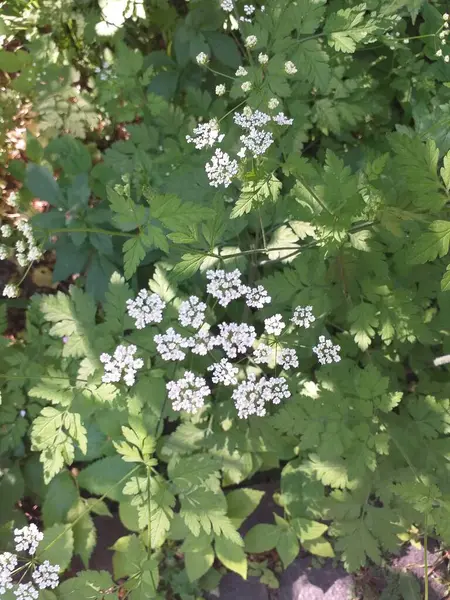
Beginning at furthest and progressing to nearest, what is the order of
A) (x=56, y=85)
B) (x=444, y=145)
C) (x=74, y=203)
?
(x=56, y=85) < (x=74, y=203) < (x=444, y=145)

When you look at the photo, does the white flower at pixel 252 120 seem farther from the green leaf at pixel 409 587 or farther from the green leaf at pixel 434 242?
the green leaf at pixel 409 587

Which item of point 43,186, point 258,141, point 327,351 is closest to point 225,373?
point 327,351

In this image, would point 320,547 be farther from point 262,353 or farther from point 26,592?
point 26,592

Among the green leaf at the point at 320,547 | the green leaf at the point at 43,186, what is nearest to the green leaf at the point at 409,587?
the green leaf at the point at 320,547

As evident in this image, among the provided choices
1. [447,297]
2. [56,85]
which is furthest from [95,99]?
[447,297]

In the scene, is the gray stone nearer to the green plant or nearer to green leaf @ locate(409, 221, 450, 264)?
the green plant

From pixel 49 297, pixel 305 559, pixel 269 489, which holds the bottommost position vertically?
pixel 305 559

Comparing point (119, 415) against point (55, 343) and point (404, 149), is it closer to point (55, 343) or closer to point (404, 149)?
point (55, 343)

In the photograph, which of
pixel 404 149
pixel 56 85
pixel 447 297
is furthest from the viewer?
pixel 56 85
